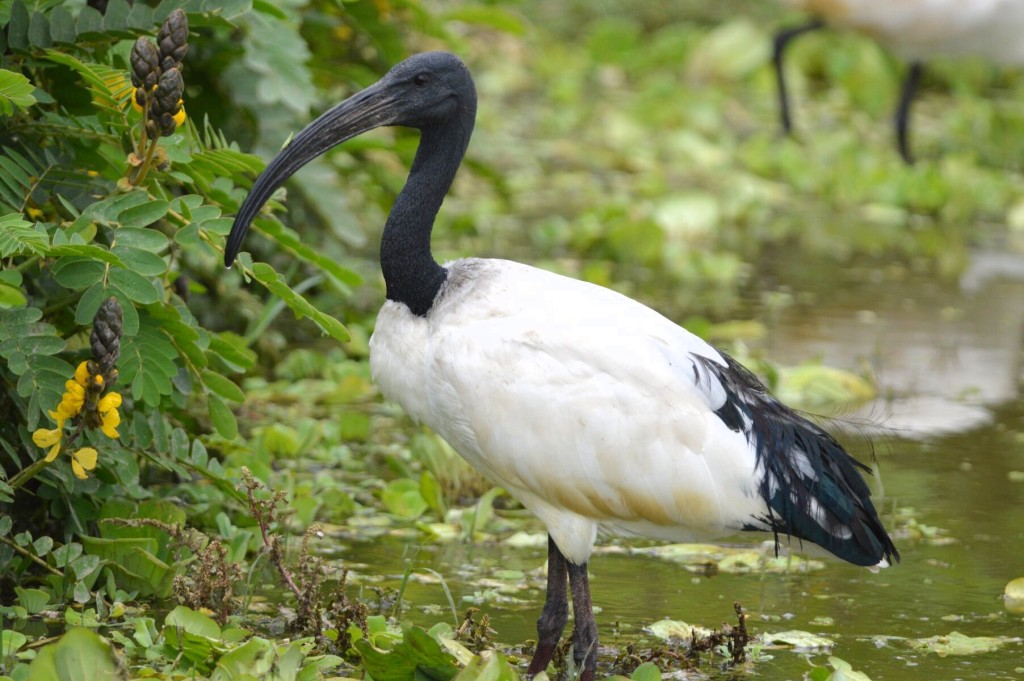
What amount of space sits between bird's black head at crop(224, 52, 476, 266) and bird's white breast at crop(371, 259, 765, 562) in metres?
0.49

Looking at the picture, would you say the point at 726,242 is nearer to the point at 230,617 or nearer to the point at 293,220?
the point at 293,220

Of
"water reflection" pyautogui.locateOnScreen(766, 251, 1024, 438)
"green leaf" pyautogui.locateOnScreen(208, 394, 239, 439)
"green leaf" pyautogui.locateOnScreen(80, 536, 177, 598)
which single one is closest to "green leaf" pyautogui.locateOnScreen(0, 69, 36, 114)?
"green leaf" pyautogui.locateOnScreen(208, 394, 239, 439)

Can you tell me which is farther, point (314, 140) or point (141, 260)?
point (314, 140)

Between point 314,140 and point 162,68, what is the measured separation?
0.61m

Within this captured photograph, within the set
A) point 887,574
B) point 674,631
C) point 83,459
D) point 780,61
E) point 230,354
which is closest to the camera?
point 83,459

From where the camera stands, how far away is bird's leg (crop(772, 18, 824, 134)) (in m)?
11.6

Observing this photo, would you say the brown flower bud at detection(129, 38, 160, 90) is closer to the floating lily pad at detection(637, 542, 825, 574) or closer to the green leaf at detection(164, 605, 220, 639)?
the green leaf at detection(164, 605, 220, 639)

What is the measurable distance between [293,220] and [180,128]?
279 centimetres

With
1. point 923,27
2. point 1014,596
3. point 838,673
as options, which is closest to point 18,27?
point 838,673

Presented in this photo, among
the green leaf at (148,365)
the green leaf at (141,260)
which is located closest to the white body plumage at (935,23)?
the green leaf at (148,365)

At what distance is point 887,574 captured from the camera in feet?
15.9

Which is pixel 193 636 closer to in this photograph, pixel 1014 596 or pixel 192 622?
pixel 192 622

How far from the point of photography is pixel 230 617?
4.11m

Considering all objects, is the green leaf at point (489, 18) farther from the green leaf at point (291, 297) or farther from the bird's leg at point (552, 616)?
the bird's leg at point (552, 616)
